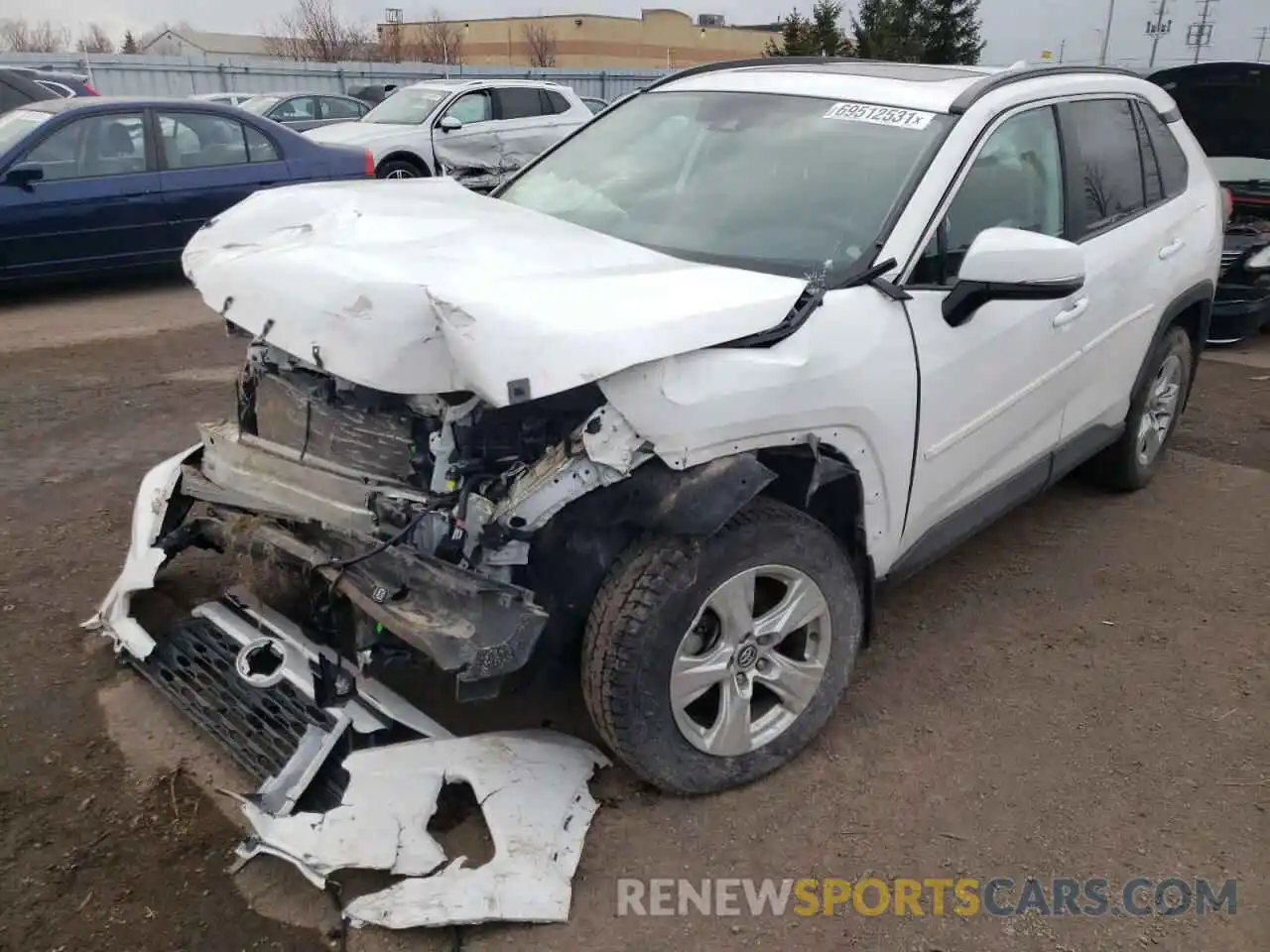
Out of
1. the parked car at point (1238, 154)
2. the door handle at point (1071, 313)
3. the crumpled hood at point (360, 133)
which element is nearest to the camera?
the door handle at point (1071, 313)

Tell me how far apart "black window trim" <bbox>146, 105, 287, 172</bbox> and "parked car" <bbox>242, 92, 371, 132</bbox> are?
6.33 metres

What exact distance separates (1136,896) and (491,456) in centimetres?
193

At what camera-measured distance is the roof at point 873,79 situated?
3.20 metres

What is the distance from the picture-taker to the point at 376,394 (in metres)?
2.60

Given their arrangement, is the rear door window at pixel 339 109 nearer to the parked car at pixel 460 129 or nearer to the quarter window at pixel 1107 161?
the parked car at pixel 460 129

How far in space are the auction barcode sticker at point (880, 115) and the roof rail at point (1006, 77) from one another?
4.1 inches

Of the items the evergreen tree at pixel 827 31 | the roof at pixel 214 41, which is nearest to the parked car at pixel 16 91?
the evergreen tree at pixel 827 31

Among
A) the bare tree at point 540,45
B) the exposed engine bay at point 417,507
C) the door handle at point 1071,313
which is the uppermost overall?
the bare tree at point 540,45

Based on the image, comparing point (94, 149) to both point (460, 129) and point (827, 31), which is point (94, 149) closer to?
point (460, 129)

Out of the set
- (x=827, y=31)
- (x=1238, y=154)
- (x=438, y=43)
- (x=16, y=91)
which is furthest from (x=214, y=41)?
(x=1238, y=154)

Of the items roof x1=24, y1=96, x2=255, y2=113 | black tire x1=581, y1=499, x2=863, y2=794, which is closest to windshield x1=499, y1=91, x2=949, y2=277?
black tire x1=581, y1=499, x2=863, y2=794

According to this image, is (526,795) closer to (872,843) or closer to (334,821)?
(334,821)

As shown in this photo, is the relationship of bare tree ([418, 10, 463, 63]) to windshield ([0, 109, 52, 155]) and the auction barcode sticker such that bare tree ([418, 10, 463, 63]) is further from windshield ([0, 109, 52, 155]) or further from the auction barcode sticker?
the auction barcode sticker

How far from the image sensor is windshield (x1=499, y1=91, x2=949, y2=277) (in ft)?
9.66
